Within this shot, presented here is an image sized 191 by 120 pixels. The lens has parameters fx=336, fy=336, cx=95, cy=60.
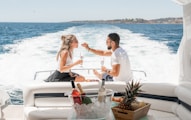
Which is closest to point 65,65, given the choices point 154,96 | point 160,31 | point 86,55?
point 154,96

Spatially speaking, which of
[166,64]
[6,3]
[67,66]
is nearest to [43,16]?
[6,3]

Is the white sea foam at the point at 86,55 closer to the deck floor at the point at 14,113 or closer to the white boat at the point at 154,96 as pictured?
the deck floor at the point at 14,113

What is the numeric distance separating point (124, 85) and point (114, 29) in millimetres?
6131

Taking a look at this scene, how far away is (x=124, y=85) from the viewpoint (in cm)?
329

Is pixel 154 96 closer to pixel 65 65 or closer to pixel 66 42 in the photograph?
pixel 65 65

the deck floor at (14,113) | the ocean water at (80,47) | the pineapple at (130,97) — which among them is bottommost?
the deck floor at (14,113)

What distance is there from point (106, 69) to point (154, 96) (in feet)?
2.11

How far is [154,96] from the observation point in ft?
10.5

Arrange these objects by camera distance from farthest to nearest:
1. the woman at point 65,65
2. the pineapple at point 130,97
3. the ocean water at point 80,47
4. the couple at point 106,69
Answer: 1. the ocean water at point 80,47
2. the woman at point 65,65
3. the couple at point 106,69
4. the pineapple at point 130,97

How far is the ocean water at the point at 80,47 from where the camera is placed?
7.29m

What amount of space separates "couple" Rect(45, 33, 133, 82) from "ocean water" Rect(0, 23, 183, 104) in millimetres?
2886

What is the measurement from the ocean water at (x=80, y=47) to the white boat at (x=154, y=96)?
3045 mm

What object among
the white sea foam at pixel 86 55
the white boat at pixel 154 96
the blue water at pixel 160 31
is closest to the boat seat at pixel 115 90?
the white boat at pixel 154 96

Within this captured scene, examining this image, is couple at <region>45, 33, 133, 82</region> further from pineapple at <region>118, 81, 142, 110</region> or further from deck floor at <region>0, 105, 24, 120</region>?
pineapple at <region>118, 81, 142, 110</region>
